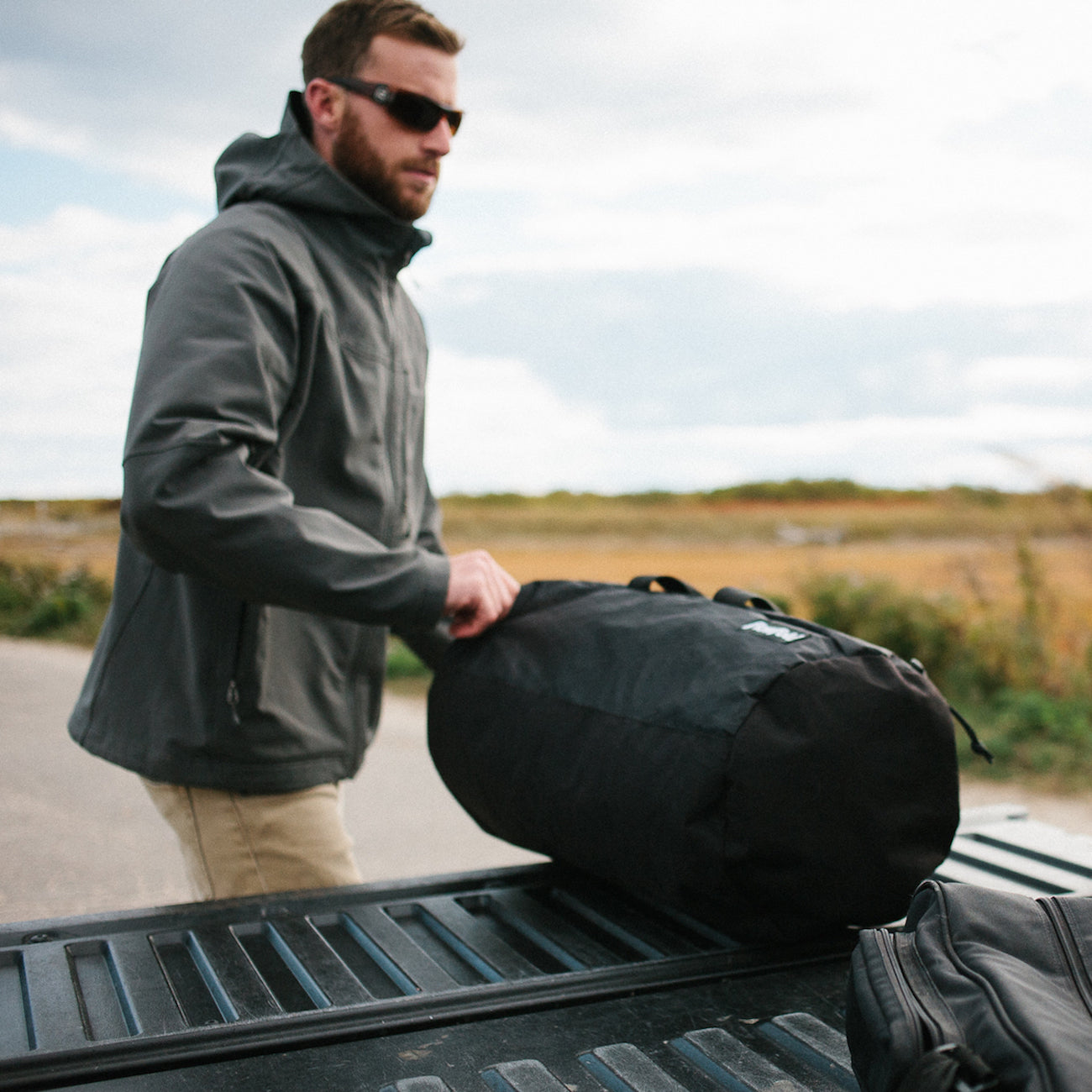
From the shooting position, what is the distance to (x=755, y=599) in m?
1.81

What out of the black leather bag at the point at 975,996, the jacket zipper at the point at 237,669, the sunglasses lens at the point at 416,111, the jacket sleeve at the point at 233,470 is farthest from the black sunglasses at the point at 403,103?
the black leather bag at the point at 975,996

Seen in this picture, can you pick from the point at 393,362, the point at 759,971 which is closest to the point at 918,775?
the point at 759,971

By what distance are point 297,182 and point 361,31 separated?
309 millimetres

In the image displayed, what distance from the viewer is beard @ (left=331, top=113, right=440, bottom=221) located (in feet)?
7.02

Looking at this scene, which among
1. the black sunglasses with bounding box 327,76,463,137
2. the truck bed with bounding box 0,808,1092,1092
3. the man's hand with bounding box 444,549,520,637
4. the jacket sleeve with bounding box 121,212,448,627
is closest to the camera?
the truck bed with bounding box 0,808,1092,1092

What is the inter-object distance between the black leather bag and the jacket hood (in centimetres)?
149

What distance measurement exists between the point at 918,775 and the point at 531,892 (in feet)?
2.12

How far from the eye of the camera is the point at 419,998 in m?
1.35

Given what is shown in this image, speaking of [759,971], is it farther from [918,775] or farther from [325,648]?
[325,648]

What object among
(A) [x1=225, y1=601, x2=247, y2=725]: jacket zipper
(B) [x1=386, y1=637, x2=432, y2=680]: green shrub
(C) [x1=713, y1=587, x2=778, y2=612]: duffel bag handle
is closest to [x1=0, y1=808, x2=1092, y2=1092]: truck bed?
(A) [x1=225, y1=601, x2=247, y2=725]: jacket zipper

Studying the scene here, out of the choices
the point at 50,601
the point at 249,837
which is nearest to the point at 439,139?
the point at 249,837

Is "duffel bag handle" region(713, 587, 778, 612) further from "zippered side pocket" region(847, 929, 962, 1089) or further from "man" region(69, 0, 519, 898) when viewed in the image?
"zippered side pocket" region(847, 929, 962, 1089)

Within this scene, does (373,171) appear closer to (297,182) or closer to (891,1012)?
(297,182)

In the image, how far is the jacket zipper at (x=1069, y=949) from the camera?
1.08 metres
